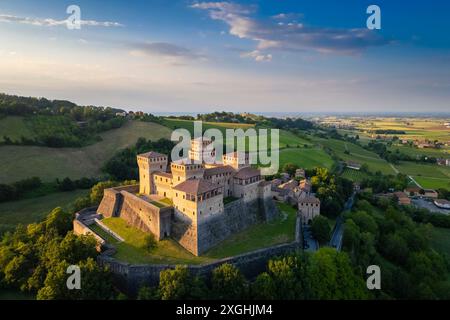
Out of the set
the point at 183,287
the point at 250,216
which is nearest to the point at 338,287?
the point at 250,216

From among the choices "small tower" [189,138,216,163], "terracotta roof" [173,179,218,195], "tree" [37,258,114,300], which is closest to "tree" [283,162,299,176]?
"small tower" [189,138,216,163]

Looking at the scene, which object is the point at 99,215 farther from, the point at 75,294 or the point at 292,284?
the point at 292,284

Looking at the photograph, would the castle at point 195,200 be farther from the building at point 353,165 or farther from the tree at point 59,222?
the building at point 353,165

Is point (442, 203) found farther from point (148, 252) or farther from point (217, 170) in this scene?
point (148, 252)

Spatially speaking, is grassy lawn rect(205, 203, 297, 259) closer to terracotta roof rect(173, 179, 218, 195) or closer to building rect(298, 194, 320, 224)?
building rect(298, 194, 320, 224)

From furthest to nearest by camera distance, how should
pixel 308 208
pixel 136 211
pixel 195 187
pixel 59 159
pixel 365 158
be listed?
pixel 365 158 < pixel 59 159 < pixel 308 208 < pixel 136 211 < pixel 195 187

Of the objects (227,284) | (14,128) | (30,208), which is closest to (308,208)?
(227,284)
